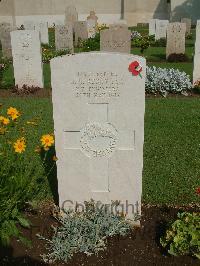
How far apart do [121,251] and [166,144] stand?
2812 millimetres

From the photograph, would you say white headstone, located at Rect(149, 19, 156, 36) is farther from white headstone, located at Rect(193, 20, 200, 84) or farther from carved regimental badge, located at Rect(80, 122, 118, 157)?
carved regimental badge, located at Rect(80, 122, 118, 157)

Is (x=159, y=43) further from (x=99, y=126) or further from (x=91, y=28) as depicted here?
(x=99, y=126)

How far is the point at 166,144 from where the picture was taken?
19.2 ft

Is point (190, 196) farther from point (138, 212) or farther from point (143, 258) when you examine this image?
point (143, 258)

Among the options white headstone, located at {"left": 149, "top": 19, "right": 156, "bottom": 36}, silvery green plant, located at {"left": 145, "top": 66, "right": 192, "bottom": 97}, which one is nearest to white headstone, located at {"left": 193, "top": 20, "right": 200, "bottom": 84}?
silvery green plant, located at {"left": 145, "top": 66, "right": 192, "bottom": 97}

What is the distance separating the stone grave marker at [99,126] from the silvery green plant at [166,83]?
5.83m

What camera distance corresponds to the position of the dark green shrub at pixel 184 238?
3.08 meters

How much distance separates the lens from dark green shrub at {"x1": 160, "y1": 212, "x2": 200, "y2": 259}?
3084 mm

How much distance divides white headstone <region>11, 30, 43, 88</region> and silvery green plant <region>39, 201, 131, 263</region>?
6775 millimetres

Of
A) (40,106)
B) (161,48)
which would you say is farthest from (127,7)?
(40,106)

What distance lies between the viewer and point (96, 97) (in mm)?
3219

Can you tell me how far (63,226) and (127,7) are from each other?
110ft

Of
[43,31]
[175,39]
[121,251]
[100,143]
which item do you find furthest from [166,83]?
[43,31]

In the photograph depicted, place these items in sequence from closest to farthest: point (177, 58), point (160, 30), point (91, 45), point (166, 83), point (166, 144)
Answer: point (166, 144) → point (166, 83) → point (177, 58) → point (91, 45) → point (160, 30)
